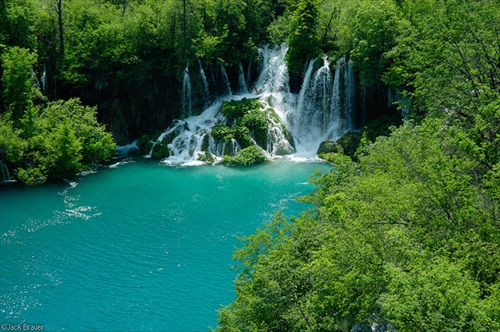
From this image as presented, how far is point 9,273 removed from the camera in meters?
23.0

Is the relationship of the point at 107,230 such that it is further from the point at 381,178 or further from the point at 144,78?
the point at 144,78

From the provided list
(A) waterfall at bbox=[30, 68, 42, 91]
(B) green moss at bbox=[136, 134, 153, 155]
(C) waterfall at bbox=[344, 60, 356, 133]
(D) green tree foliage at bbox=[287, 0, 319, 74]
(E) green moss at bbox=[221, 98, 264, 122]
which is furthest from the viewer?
(D) green tree foliage at bbox=[287, 0, 319, 74]

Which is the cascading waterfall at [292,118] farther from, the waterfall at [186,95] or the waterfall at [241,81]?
the waterfall at [241,81]

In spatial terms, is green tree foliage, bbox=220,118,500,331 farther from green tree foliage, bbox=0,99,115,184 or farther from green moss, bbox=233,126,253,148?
green moss, bbox=233,126,253,148

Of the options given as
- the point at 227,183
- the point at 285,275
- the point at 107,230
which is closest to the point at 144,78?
the point at 227,183

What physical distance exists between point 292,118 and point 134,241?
23.8m

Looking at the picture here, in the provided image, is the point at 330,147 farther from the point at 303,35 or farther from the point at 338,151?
the point at 303,35

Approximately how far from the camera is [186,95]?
46562mm

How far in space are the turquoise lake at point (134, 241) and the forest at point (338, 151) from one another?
267 centimetres

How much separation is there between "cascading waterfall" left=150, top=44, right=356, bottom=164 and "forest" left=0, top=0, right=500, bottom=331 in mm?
1741

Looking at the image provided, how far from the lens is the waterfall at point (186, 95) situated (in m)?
46.4

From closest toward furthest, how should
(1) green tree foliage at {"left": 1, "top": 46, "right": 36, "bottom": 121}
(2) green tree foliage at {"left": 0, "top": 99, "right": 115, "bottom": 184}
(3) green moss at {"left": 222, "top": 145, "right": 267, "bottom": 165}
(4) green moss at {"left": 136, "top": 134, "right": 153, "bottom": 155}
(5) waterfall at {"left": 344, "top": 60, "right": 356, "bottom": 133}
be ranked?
1. (2) green tree foliage at {"left": 0, "top": 99, "right": 115, "bottom": 184}
2. (1) green tree foliage at {"left": 1, "top": 46, "right": 36, "bottom": 121}
3. (3) green moss at {"left": 222, "top": 145, "right": 267, "bottom": 165}
4. (5) waterfall at {"left": 344, "top": 60, "right": 356, "bottom": 133}
5. (4) green moss at {"left": 136, "top": 134, "right": 153, "bottom": 155}

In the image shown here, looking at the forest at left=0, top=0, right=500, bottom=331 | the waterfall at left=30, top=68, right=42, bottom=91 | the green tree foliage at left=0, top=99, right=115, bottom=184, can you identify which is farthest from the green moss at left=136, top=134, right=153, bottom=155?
the waterfall at left=30, top=68, right=42, bottom=91

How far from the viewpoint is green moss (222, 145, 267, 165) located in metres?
40.2
